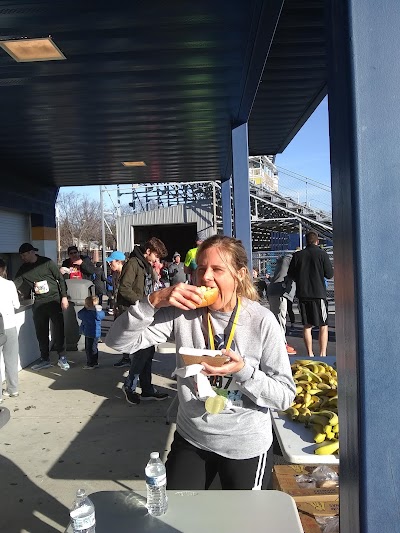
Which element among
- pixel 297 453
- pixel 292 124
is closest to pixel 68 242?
pixel 292 124

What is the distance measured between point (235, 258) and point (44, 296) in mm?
6241

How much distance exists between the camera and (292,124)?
720 cm

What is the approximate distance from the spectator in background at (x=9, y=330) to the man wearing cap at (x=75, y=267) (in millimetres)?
3344

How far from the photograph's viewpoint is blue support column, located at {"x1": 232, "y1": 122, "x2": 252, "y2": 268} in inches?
237

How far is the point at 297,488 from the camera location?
3260 mm

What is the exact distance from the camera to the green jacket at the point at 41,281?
25.8 ft

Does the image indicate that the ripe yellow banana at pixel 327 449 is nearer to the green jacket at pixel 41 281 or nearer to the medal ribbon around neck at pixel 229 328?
the medal ribbon around neck at pixel 229 328

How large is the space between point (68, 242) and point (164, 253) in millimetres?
56708

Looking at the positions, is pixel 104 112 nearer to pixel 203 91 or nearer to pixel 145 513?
pixel 203 91

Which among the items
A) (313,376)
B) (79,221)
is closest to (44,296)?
(313,376)

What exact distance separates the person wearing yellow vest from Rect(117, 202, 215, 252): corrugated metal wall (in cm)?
2721

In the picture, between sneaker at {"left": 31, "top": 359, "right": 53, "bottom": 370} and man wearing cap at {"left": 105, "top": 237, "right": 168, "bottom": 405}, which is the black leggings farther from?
sneaker at {"left": 31, "top": 359, "right": 53, "bottom": 370}

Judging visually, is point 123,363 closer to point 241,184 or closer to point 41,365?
point 41,365

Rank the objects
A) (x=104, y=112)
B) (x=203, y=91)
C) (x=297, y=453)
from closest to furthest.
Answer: (x=297, y=453) < (x=203, y=91) < (x=104, y=112)
